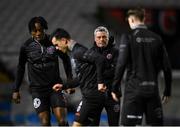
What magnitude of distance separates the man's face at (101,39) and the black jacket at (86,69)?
0.22 m

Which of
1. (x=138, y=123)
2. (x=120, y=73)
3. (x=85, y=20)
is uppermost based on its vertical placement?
(x=85, y=20)

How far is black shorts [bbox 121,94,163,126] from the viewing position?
6.88 meters

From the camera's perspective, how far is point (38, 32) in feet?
28.6

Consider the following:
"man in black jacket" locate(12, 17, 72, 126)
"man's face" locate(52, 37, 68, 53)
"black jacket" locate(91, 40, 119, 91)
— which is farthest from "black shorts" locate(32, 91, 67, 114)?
"black jacket" locate(91, 40, 119, 91)

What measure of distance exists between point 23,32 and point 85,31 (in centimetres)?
202

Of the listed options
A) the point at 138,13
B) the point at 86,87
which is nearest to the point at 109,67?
the point at 86,87

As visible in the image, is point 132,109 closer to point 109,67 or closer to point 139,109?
point 139,109

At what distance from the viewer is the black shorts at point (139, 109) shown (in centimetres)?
688

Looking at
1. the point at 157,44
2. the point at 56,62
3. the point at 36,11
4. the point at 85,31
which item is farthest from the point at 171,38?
the point at 157,44

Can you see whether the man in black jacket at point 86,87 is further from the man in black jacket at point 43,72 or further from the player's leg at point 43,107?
the player's leg at point 43,107

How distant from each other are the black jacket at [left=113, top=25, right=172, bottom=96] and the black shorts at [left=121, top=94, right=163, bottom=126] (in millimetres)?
72

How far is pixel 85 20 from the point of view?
18.8 meters

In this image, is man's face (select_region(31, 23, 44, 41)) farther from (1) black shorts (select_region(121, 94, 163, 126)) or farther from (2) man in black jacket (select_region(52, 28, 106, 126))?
(1) black shorts (select_region(121, 94, 163, 126))

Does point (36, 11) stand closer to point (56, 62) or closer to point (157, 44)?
point (56, 62)
